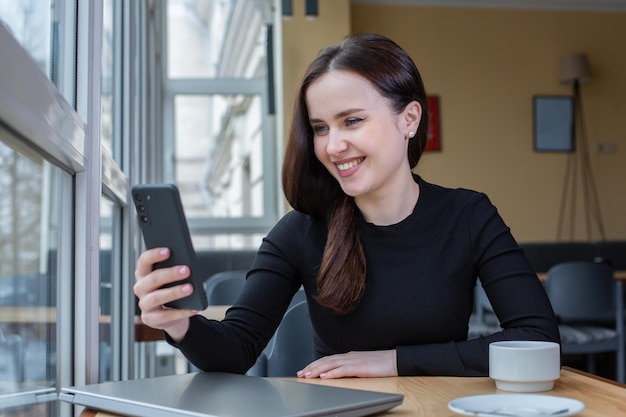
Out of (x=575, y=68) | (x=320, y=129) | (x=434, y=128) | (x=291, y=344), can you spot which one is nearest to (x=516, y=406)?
(x=320, y=129)

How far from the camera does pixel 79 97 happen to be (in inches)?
49.2

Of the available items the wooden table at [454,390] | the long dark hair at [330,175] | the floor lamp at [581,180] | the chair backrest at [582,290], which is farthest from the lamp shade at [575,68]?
the wooden table at [454,390]

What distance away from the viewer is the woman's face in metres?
1.41

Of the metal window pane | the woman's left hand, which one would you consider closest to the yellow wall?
the woman's left hand

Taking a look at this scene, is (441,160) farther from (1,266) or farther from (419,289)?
(1,266)

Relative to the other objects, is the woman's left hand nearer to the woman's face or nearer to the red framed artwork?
the woman's face

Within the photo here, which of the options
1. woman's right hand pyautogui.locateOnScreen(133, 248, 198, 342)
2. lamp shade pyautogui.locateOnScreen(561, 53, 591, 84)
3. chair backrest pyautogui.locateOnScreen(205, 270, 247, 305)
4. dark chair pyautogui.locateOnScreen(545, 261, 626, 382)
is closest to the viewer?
woman's right hand pyautogui.locateOnScreen(133, 248, 198, 342)

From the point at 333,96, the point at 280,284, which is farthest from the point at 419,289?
the point at 333,96

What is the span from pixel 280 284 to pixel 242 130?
458 cm

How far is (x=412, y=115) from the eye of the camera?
5.15 feet

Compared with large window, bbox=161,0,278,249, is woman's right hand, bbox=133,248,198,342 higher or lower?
lower

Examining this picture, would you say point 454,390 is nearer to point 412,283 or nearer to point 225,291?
point 412,283

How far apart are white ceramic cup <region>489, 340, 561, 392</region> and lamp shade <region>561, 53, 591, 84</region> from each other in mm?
5907

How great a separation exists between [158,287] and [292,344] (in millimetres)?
885
